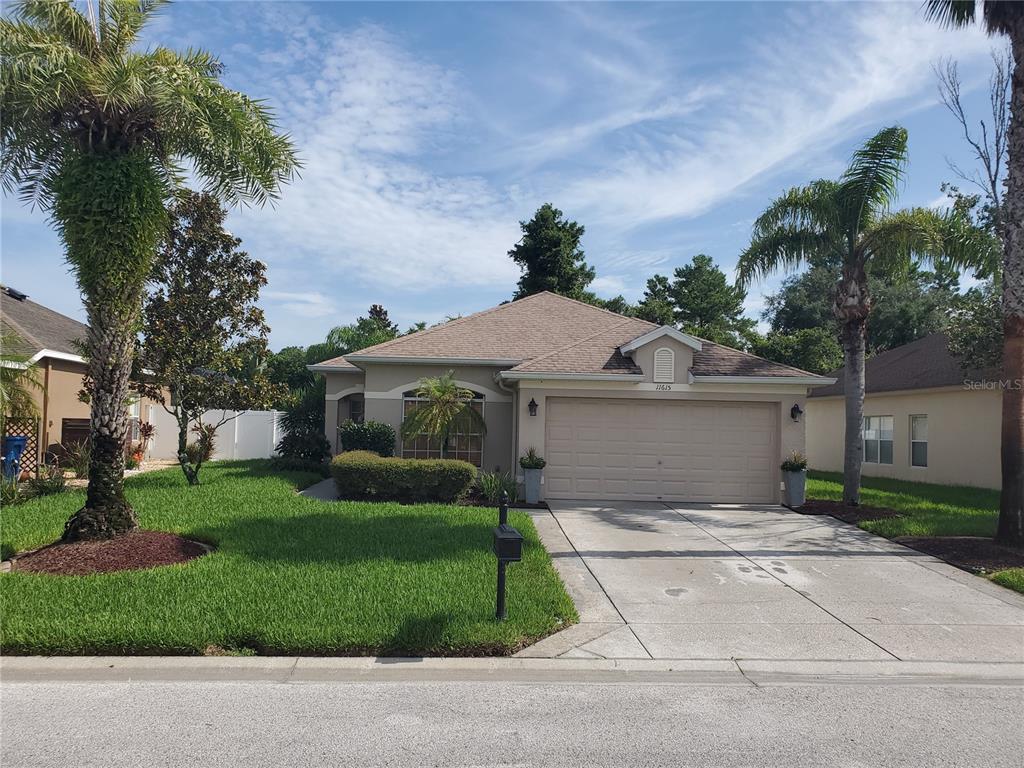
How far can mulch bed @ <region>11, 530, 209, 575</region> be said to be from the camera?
8.09 metres

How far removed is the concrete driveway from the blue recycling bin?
471 inches

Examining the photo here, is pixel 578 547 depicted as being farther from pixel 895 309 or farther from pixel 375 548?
pixel 895 309

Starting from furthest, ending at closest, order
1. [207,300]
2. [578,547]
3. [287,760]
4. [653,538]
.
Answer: [207,300] < [653,538] < [578,547] < [287,760]

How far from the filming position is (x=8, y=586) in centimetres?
740

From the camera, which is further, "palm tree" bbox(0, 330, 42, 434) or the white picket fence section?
the white picket fence section

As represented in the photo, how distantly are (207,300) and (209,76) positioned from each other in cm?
661

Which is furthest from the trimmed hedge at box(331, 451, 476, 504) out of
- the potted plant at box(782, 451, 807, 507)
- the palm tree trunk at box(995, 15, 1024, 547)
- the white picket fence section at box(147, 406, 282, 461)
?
the white picket fence section at box(147, 406, 282, 461)

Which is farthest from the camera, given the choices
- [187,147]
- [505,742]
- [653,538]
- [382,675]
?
[653,538]

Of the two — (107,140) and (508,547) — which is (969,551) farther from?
(107,140)

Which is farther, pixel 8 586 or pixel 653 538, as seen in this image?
pixel 653 538

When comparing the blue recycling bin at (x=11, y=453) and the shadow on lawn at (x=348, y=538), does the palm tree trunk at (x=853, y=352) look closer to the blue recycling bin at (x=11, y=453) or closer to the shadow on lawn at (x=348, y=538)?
the shadow on lawn at (x=348, y=538)

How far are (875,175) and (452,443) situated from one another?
1091cm

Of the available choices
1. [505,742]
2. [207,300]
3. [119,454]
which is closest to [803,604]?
[505,742]

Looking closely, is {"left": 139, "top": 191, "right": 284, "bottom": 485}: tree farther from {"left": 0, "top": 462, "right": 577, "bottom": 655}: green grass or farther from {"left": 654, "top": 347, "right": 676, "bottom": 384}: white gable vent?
{"left": 654, "top": 347, "right": 676, "bottom": 384}: white gable vent
